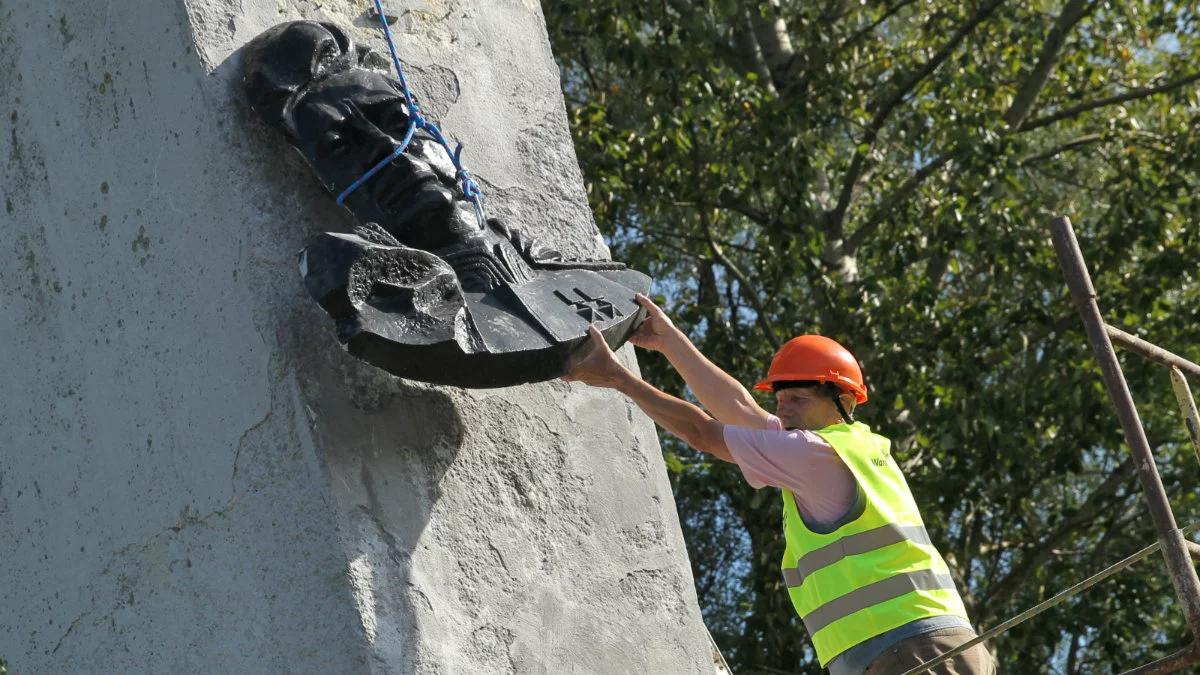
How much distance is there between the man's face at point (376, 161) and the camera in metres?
3.18

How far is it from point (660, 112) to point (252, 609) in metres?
6.85

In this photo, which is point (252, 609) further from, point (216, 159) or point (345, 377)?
point (216, 159)

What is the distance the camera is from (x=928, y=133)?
34.3 feet

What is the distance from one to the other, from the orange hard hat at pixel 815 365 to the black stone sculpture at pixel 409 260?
899mm

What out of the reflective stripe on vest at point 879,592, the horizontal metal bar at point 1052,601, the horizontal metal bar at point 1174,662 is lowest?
the horizontal metal bar at point 1174,662

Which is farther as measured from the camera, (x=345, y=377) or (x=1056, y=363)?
(x=1056, y=363)

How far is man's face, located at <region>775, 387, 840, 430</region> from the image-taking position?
4.30m

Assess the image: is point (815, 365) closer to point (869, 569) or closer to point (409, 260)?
point (869, 569)

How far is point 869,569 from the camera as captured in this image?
3.93 metres

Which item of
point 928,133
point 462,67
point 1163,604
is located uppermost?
point 928,133

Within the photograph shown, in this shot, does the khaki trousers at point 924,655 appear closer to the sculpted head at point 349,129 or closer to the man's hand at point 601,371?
the man's hand at point 601,371

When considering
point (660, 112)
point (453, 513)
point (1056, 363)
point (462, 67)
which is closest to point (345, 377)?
point (453, 513)

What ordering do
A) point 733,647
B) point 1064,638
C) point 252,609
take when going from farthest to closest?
point 1064,638, point 733,647, point 252,609

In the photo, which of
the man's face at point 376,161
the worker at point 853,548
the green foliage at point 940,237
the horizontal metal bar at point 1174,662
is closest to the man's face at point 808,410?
the worker at point 853,548
